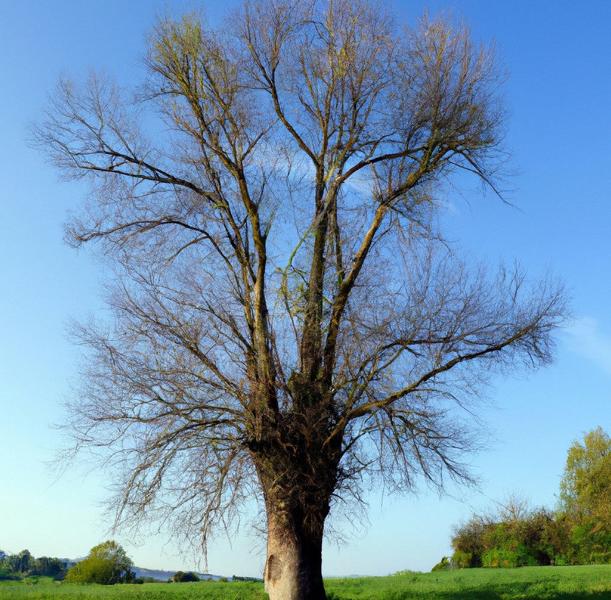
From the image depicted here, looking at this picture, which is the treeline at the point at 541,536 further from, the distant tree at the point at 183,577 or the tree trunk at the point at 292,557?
the tree trunk at the point at 292,557

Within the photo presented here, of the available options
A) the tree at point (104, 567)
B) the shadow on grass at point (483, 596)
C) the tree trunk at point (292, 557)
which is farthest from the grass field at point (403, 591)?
the tree at point (104, 567)

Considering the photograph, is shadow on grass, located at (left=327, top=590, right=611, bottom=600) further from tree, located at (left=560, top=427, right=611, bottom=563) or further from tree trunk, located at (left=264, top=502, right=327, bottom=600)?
tree, located at (left=560, top=427, right=611, bottom=563)

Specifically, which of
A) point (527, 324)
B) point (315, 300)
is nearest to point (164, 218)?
point (315, 300)

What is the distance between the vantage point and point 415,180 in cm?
1405

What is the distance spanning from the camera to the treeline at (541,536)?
36.8 meters

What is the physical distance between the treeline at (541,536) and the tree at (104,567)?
19443 millimetres

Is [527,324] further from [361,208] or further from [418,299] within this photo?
[361,208]

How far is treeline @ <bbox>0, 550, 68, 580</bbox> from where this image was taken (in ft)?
80.4

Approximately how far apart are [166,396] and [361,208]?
5.49m

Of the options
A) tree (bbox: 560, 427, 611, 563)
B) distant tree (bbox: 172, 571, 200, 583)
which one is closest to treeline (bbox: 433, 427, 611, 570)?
tree (bbox: 560, 427, 611, 563)

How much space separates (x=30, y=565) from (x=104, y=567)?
459cm

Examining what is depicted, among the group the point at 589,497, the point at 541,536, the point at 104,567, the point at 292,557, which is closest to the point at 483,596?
the point at 292,557

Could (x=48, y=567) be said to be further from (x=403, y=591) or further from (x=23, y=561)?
(x=403, y=591)

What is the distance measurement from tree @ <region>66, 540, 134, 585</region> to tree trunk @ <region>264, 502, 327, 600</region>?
12158mm
